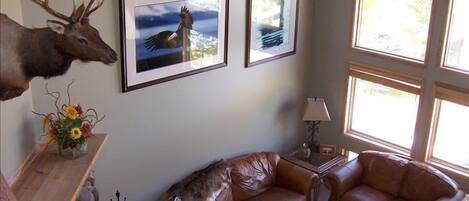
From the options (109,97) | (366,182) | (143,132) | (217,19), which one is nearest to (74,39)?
(109,97)

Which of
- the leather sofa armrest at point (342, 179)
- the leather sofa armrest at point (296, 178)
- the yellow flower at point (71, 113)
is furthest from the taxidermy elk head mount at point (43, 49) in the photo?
the leather sofa armrest at point (342, 179)

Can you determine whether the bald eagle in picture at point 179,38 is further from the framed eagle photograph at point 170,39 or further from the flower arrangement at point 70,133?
the flower arrangement at point 70,133

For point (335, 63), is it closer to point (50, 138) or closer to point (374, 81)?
point (374, 81)

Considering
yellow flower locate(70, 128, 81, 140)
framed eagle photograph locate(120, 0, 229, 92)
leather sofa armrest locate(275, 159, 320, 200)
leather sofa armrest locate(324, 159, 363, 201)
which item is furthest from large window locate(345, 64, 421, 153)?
yellow flower locate(70, 128, 81, 140)

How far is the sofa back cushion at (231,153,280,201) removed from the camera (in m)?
5.65

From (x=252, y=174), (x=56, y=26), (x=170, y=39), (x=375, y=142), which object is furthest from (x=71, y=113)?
(x=375, y=142)

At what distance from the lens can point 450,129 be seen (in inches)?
225

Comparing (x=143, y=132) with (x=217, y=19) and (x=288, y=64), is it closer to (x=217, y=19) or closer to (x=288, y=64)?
(x=217, y=19)

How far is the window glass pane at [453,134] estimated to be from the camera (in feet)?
18.4

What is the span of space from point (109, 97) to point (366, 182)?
317 cm

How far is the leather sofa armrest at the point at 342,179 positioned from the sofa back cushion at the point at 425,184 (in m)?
0.53

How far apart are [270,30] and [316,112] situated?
116 centimetres

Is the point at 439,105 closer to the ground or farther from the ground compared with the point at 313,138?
farther from the ground

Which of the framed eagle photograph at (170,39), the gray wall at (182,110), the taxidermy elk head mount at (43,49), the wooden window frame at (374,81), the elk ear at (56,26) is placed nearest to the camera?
the taxidermy elk head mount at (43,49)
